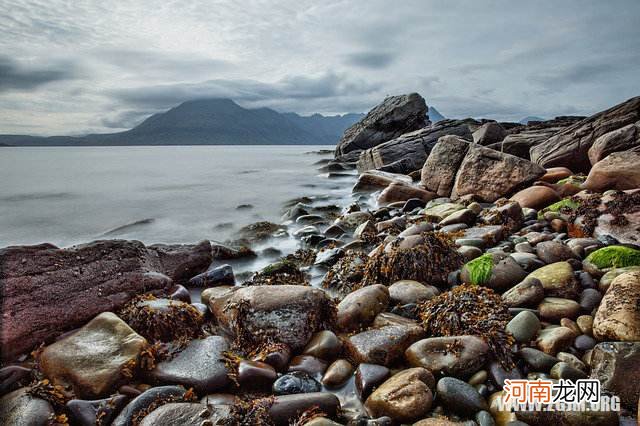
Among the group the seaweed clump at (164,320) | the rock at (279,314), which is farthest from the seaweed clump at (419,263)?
the seaweed clump at (164,320)

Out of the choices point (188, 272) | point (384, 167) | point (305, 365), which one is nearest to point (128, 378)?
point (305, 365)

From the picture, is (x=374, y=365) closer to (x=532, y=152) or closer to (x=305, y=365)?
(x=305, y=365)

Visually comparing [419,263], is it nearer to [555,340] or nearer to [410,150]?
[555,340]

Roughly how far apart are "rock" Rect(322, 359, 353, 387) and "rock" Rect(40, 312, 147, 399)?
6.11ft

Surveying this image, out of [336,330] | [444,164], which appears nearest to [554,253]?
[336,330]

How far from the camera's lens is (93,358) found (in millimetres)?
3408

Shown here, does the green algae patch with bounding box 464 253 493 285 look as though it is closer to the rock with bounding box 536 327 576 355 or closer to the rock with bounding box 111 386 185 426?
the rock with bounding box 536 327 576 355

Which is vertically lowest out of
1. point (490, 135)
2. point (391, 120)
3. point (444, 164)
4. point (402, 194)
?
point (402, 194)

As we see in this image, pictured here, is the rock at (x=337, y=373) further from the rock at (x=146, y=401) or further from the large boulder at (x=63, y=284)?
the large boulder at (x=63, y=284)

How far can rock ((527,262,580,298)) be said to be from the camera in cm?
394

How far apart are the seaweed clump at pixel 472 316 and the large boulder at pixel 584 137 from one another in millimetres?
9679

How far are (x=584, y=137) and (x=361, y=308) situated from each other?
11.6m

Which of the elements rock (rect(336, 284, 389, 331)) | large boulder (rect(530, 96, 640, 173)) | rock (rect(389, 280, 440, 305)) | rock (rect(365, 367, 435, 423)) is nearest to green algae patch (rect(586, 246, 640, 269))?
rock (rect(389, 280, 440, 305))

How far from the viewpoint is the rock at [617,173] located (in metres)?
7.44
